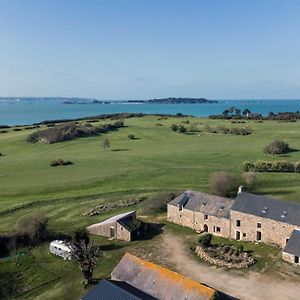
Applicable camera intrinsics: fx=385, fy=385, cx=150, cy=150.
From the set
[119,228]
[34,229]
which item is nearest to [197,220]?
[119,228]

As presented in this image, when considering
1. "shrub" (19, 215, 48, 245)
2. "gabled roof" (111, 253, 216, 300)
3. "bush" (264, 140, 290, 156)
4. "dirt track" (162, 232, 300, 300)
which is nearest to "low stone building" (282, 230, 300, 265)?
"dirt track" (162, 232, 300, 300)

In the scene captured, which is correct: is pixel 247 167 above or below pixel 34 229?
above

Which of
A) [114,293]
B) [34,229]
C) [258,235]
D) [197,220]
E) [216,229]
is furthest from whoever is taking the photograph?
[197,220]

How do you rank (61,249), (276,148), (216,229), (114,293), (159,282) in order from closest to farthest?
(114,293) < (159,282) < (61,249) < (216,229) < (276,148)

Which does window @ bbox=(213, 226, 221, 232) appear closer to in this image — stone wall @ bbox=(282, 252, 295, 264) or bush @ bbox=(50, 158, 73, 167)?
stone wall @ bbox=(282, 252, 295, 264)

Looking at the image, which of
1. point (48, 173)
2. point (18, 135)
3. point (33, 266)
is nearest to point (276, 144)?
point (48, 173)

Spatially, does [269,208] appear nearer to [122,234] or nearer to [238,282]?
[238,282]

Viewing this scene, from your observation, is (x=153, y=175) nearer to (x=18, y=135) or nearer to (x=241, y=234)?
(x=241, y=234)
